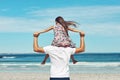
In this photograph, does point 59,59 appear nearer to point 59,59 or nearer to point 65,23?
point 59,59

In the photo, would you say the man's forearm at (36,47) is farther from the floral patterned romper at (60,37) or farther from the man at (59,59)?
the floral patterned romper at (60,37)

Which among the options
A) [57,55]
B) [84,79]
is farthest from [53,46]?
[84,79]

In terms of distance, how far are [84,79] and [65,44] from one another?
732 inches

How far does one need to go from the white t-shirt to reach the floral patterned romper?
0.35ft

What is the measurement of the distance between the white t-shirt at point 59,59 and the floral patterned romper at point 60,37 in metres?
0.11

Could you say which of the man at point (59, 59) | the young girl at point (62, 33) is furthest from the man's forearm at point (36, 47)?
the young girl at point (62, 33)

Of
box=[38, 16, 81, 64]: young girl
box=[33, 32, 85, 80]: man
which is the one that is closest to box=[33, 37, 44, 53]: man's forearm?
box=[33, 32, 85, 80]: man

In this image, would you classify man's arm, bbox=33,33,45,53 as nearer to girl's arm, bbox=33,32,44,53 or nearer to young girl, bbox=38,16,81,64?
girl's arm, bbox=33,32,44,53

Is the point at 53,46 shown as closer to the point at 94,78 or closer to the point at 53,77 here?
the point at 53,77

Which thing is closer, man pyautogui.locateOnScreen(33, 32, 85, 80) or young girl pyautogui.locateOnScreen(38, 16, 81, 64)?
young girl pyautogui.locateOnScreen(38, 16, 81, 64)

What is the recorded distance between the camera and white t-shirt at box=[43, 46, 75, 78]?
16.4 feet

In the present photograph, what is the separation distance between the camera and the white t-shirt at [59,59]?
5008 mm

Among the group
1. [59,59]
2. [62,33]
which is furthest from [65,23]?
[59,59]

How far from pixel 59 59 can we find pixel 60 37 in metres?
0.36
